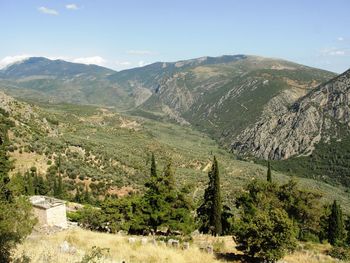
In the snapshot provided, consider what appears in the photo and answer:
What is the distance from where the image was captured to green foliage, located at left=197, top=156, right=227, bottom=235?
4753cm

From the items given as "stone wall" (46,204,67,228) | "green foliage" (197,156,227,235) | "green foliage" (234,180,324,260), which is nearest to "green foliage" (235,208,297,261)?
"green foliage" (234,180,324,260)

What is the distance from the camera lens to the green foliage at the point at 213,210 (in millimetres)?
47531

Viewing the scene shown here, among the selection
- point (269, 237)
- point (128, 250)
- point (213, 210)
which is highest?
point (269, 237)

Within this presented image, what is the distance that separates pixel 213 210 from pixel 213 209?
118 mm

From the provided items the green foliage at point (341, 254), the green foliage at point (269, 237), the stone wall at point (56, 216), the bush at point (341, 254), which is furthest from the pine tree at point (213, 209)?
the green foliage at point (269, 237)

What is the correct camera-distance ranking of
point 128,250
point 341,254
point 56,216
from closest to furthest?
point 128,250 < point 341,254 < point 56,216

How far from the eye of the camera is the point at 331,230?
6062 centimetres

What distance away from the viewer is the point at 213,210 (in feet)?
157

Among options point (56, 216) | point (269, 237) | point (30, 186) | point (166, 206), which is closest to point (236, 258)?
point (269, 237)

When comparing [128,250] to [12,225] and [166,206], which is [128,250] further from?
[166,206]

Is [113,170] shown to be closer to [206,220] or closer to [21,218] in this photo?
[206,220]

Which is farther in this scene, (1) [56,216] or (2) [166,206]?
(2) [166,206]

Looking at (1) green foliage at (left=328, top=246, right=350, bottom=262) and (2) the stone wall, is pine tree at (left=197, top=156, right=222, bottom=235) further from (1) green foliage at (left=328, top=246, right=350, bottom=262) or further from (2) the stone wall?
(1) green foliage at (left=328, top=246, right=350, bottom=262)

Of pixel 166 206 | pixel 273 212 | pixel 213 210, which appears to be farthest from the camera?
pixel 213 210
